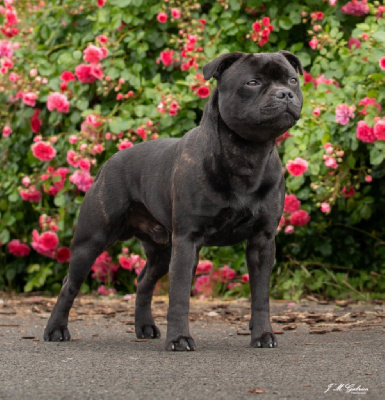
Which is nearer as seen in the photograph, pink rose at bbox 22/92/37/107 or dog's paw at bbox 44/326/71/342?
dog's paw at bbox 44/326/71/342

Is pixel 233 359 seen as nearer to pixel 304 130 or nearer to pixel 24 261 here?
pixel 304 130

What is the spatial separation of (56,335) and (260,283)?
128 cm

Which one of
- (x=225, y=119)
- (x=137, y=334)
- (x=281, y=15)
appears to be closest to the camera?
(x=225, y=119)

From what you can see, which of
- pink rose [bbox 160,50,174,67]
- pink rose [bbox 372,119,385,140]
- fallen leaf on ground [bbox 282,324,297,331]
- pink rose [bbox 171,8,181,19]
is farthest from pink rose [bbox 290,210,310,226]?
pink rose [bbox 171,8,181,19]

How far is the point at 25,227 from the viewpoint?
8086mm

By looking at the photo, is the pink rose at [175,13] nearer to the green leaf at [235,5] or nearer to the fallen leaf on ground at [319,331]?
the green leaf at [235,5]

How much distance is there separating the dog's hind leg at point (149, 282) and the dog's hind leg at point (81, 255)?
344 mm

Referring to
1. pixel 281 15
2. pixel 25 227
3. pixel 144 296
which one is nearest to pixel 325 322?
pixel 144 296

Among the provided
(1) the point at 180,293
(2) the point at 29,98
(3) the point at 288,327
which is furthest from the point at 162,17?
(1) the point at 180,293

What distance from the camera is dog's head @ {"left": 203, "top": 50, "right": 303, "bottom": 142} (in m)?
4.00

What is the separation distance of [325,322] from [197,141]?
1876 millimetres

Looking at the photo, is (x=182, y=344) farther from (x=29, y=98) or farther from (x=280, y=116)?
(x=29, y=98)

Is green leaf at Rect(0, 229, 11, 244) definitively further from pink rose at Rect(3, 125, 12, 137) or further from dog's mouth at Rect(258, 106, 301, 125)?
dog's mouth at Rect(258, 106, 301, 125)

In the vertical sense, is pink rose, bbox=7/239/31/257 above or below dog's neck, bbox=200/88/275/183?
below
